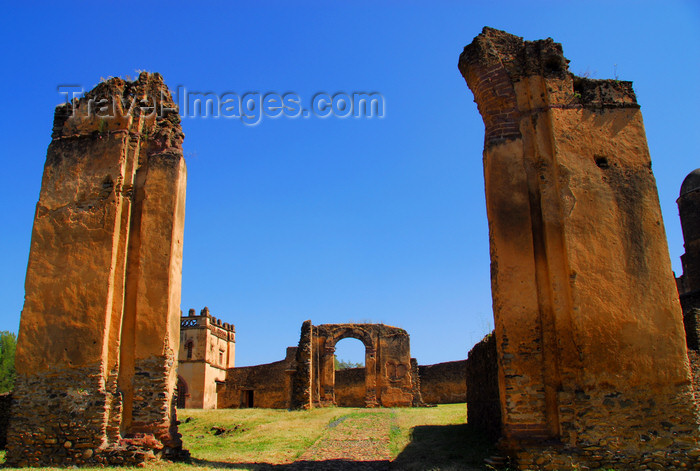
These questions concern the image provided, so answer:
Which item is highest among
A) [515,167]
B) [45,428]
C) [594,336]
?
[515,167]

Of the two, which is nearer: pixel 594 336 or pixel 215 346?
pixel 594 336

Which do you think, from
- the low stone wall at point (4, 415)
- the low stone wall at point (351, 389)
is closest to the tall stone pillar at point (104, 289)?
the low stone wall at point (4, 415)

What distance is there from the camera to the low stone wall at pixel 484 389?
10.1m

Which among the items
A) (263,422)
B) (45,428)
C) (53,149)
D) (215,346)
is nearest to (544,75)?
(53,149)

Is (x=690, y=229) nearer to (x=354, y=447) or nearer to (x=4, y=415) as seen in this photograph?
(x=354, y=447)

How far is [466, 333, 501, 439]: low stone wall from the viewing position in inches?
399

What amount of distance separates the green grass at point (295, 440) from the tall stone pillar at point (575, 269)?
172cm

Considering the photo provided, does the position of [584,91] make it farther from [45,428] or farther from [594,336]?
[45,428]

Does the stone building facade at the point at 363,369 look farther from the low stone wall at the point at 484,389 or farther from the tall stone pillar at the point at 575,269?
the tall stone pillar at the point at 575,269

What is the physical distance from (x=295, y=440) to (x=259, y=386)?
63.5ft

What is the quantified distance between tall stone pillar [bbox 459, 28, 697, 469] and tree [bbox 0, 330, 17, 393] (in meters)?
33.5

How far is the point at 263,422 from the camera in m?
15.7

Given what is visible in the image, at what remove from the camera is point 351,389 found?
27.7 meters

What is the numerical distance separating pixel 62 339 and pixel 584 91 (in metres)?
9.28
